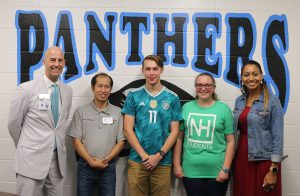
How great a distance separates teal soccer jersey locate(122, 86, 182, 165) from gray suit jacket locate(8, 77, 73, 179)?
0.65m

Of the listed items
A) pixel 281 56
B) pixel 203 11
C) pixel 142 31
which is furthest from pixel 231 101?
pixel 142 31

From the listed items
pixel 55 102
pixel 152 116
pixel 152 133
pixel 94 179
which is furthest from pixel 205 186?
pixel 55 102

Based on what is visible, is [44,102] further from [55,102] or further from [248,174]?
[248,174]

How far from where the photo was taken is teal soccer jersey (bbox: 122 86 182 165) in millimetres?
2602

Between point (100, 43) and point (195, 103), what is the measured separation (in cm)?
105

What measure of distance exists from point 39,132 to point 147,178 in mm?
957

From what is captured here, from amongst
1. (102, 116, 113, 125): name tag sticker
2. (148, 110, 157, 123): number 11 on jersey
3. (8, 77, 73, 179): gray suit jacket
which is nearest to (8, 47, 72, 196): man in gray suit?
(8, 77, 73, 179): gray suit jacket

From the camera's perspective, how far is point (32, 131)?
2373 mm

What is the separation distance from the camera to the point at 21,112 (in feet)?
7.73

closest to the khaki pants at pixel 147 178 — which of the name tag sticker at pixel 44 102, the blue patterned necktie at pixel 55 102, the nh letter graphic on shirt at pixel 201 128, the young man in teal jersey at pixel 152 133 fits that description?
the young man in teal jersey at pixel 152 133

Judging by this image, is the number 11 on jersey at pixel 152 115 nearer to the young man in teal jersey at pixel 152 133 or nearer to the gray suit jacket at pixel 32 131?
the young man in teal jersey at pixel 152 133

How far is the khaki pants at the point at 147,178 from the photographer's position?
261 cm

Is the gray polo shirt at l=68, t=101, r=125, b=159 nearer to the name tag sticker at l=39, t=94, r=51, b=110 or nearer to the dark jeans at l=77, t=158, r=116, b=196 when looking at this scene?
the dark jeans at l=77, t=158, r=116, b=196

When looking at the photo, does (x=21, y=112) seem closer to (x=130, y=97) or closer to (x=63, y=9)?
(x=130, y=97)
